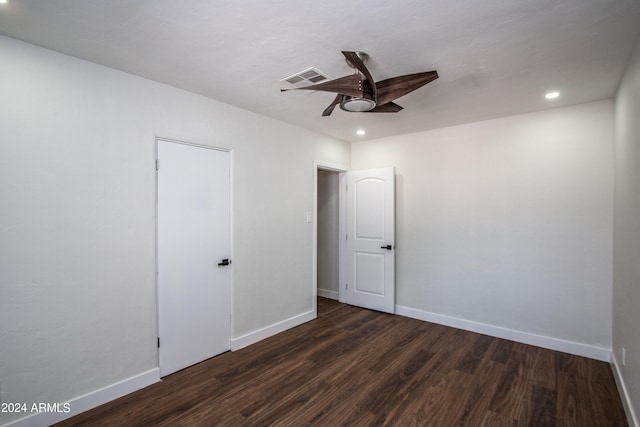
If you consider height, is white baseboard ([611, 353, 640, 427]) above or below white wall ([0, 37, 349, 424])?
below

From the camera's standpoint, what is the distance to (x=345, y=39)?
196 centimetres

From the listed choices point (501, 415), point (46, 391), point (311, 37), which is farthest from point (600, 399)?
point (46, 391)

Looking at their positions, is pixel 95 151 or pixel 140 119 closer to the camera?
pixel 95 151

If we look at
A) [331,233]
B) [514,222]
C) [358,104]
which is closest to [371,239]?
[331,233]

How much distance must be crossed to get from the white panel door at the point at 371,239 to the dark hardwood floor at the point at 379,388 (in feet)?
3.41

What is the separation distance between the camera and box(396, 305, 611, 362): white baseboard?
305 cm

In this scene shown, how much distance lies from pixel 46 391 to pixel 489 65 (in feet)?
13.2

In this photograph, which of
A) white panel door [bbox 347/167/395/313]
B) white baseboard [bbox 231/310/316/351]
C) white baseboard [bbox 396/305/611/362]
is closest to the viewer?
white baseboard [bbox 396/305/611/362]

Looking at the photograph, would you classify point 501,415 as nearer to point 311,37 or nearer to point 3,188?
point 311,37

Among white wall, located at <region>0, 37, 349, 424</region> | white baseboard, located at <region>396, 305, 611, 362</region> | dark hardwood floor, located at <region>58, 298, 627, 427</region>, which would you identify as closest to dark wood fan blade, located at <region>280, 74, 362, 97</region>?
white wall, located at <region>0, 37, 349, 424</region>

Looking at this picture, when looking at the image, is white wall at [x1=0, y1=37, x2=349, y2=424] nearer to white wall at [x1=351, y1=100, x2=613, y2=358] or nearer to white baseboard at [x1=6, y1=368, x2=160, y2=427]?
white baseboard at [x1=6, y1=368, x2=160, y2=427]

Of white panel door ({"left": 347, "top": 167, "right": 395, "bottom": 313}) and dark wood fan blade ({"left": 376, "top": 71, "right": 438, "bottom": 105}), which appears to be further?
white panel door ({"left": 347, "top": 167, "right": 395, "bottom": 313})

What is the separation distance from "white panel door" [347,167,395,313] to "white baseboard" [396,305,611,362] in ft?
1.37

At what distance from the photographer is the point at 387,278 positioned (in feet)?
14.4
